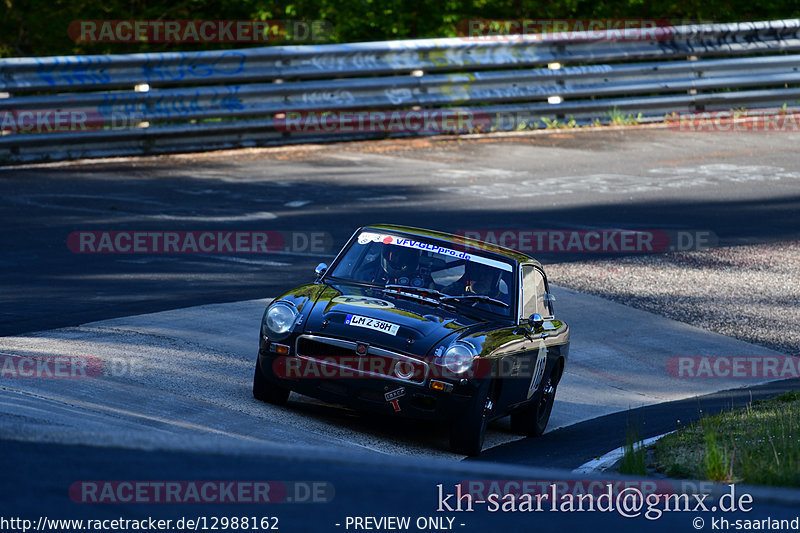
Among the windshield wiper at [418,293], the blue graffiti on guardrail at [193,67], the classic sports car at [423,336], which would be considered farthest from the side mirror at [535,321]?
the blue graffiti on guardrail at [193,67]

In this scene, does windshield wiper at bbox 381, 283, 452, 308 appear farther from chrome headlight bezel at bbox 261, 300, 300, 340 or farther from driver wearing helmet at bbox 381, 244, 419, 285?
chrome headlight bezel at bbox 261, 300, 300, 340

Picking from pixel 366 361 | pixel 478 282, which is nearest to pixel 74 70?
pixel 478 282

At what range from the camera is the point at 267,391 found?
839 cm

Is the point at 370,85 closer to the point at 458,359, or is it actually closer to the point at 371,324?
the point at 371,324

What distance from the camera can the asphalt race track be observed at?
582 cm

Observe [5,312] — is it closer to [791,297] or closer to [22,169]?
[22,169]

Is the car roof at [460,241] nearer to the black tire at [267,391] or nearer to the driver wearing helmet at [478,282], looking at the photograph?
the driver wearing helmet at [478,282]

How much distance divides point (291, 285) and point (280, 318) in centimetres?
396

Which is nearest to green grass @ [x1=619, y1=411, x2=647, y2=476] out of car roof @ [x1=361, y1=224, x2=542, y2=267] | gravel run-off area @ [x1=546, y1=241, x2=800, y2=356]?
car roof @ [x1=361, y1=224, x2=542, y2=267]

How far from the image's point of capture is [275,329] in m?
8.16

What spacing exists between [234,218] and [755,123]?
42.3 feet

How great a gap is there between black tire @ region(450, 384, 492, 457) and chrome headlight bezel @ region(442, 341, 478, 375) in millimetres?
234

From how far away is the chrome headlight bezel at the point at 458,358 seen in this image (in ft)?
25.4

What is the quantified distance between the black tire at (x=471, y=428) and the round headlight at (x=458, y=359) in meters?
0.24
